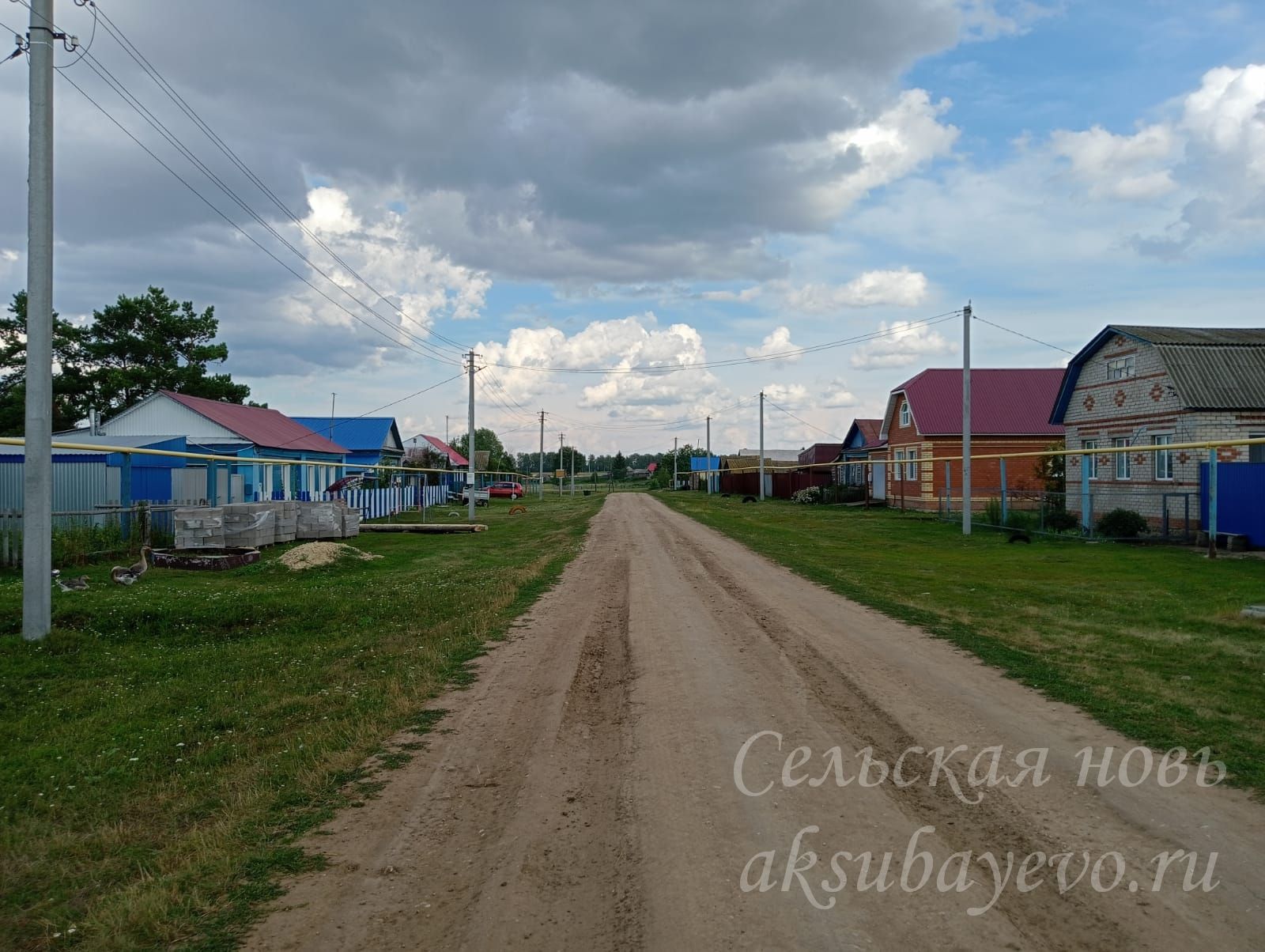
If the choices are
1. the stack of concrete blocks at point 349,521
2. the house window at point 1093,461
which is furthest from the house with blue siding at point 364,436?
the house window at point 1093,461

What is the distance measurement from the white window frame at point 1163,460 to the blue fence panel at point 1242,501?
12.9 ft

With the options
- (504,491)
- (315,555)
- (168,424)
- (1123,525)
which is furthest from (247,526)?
(504,491)

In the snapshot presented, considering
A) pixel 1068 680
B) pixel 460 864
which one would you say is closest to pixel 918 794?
pixel 460 864

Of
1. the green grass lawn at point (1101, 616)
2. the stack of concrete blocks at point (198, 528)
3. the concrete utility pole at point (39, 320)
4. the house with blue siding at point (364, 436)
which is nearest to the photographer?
the green grass lawn at point (1101, 616)

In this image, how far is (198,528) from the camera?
62.3 ft

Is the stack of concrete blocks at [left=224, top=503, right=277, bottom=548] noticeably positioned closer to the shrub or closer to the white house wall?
the white house wall

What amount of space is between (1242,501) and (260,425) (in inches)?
1520

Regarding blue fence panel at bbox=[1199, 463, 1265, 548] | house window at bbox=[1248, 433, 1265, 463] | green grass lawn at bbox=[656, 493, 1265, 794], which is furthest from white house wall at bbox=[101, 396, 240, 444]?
house window at bbox=[1248, 433, 1265, 463]

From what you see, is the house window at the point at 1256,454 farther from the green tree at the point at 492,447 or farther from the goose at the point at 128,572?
the green tree at the point at 492,447

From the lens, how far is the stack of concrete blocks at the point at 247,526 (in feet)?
64.4

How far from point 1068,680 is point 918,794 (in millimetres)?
3577

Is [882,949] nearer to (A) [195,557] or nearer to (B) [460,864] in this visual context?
(B) [460,864]

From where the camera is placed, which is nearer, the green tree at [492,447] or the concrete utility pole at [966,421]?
the concrete utility pole at [966,421]

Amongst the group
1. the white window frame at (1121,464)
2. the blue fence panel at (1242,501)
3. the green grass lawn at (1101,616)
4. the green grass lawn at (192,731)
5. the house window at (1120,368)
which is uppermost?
the house window at (1120,368)
